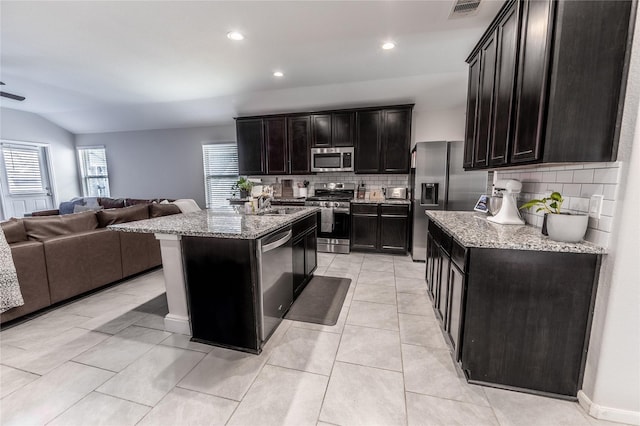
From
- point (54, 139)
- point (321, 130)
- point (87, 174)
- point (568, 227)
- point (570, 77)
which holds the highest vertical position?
point (54, 139)

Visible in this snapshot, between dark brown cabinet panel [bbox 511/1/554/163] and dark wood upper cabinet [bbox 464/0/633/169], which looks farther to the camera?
dark brown cabinet panel [bbox 511/1/554/163]

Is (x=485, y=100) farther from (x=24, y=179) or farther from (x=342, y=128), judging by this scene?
(x=24, y=179)

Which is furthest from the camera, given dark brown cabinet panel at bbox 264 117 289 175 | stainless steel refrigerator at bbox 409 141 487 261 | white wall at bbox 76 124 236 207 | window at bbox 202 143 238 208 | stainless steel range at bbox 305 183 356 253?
white wall at bbox 76 124 236 207

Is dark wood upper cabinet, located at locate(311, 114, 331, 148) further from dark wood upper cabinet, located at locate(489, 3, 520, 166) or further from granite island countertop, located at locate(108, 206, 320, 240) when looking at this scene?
dark wood upper cabinet, located at locate(489, 3, 520, 166)

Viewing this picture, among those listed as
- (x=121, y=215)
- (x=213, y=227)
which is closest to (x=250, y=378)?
(x=213, y=227)

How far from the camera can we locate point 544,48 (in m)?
1.43

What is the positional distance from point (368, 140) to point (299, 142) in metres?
1.31

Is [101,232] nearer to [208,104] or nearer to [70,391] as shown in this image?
[70,391]

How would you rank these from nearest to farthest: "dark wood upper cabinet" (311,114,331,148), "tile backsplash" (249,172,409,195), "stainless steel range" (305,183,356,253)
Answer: "stainless steel range" (305,183,356,253) → "dark wood upper cabinet" (311,114,331,148) → "tile backsplash" (249,172,409,195)

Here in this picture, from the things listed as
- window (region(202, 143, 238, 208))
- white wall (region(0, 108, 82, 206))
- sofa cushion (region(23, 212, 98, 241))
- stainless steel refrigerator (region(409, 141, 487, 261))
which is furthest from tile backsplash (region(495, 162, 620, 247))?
white wall (region(0, 108, 82, 206))

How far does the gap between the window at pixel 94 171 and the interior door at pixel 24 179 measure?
0.69m

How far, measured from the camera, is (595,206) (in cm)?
151

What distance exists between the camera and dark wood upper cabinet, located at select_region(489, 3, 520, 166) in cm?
176

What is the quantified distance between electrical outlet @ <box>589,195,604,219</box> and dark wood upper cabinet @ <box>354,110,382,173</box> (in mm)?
3227
